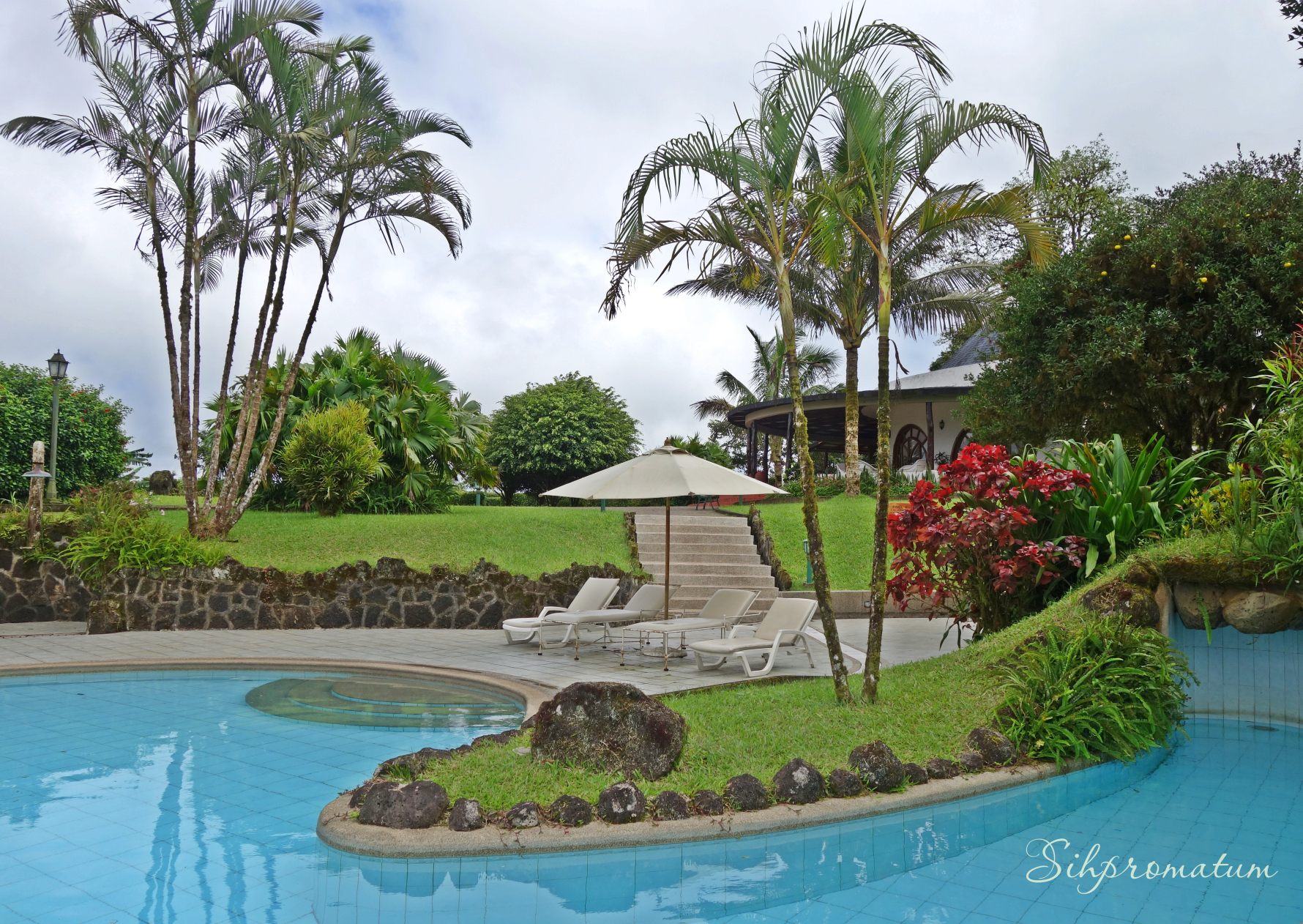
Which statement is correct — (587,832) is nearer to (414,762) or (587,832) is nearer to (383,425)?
(414,762)

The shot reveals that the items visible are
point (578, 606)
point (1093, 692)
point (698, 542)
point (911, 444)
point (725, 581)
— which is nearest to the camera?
point (1093, 692)

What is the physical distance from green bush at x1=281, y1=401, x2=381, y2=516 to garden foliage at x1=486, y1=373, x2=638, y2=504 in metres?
17.2

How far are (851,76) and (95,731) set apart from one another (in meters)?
8.09

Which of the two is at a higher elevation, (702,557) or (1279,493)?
Result: (1279,493)

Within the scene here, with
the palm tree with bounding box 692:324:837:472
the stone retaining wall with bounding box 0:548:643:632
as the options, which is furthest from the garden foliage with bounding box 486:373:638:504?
the stone retaining wall with bounding box 0:548:643:632

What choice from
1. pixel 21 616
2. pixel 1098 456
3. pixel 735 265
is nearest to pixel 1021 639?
pixel 1098 456

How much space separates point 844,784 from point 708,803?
86cm

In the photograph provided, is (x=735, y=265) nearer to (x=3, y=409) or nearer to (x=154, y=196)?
(x=154, y=196)

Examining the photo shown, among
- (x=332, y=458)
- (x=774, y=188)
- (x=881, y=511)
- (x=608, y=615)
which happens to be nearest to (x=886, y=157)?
(x=774, y=188)

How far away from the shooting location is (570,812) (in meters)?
4.65

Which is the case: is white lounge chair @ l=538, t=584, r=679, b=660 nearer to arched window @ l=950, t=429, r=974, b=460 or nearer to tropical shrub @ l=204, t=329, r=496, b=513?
tropical shrub @ l=204, t=329, r=496, b=513

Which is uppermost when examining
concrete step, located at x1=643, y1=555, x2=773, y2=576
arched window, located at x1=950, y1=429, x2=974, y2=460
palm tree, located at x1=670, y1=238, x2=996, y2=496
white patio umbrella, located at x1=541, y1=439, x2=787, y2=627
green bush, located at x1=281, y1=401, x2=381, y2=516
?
palm tree, located at x1=670, y1=238, x2=996, y2=496

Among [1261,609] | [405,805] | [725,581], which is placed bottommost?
[405,805]

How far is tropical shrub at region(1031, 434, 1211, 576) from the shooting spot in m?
8.77
